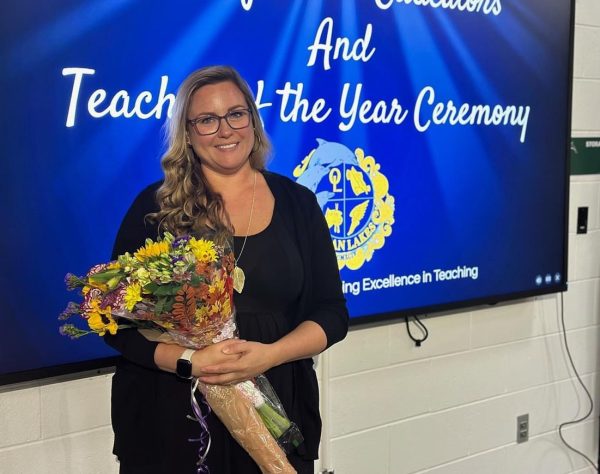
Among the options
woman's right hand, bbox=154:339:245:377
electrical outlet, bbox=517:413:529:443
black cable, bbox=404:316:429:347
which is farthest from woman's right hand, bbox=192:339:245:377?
electrical outlet, bbox=517:413:529:443

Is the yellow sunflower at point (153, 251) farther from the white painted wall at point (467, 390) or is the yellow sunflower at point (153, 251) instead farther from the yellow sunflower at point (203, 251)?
the white painted wall at point (467, 390)

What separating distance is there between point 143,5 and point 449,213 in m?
1.33

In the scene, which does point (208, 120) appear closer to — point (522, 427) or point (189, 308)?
point (189, 308)

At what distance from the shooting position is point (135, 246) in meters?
1.76

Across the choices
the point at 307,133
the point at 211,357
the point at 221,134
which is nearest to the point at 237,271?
the point at 211,357

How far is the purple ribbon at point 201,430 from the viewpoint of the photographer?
5.54 ft

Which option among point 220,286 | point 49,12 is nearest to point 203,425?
point 220,286

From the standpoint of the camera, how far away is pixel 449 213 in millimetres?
2678

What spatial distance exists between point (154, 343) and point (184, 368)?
116mm

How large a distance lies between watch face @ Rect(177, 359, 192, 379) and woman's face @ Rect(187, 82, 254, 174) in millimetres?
517

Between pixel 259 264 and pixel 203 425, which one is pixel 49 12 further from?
pixel 203 425

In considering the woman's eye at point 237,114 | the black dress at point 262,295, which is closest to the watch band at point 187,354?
the black dress at point 262,295

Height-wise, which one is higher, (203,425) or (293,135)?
(293,135)

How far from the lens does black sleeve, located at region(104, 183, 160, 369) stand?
1.71 m
